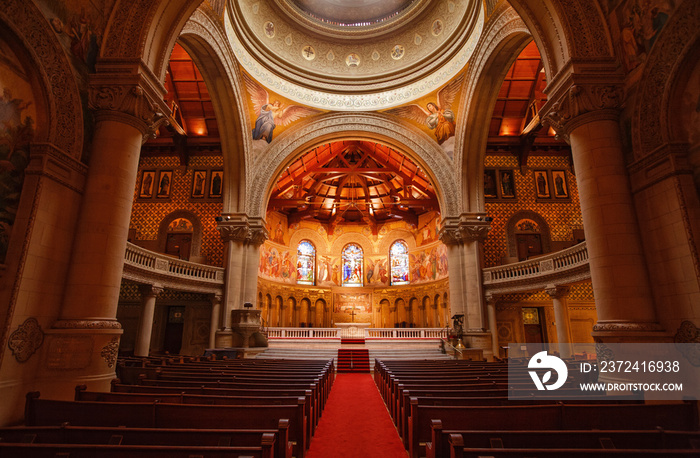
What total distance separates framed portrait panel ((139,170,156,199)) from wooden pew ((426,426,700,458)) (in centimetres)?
2203

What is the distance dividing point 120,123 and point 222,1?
379 inches

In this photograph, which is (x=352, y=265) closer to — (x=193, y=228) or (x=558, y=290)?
(x=193, y=228)

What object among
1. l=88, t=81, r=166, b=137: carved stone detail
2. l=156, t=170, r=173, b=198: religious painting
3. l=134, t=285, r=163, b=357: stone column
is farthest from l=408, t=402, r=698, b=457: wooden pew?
l=156, t=170, r=173, b=198: religious painting

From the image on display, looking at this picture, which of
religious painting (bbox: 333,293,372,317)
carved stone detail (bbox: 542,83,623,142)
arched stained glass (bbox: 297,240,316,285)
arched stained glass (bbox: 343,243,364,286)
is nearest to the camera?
carved stone detail (bbox: 542,83,623,142)

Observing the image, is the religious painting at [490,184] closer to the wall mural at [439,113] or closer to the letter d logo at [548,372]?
the wall mural at [439,113]

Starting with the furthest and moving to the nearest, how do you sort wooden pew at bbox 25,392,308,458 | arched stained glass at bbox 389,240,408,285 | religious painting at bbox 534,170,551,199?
1. arched stained glass at bbox 389,240,408,285
2. religious painting at bbox 534,170,551,199
3. wooden pew at bbox 25,392,308,458

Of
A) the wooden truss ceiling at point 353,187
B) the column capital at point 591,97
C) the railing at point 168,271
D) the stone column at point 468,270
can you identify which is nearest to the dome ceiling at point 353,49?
the wooden truss ceiling at point 353,187

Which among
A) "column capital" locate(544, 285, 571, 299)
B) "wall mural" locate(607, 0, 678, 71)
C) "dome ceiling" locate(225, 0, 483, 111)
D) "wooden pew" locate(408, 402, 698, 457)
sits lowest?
"wooden pew" locate(408, 402, 698, 457)

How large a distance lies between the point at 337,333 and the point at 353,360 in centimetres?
421

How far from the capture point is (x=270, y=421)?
13.7 ft

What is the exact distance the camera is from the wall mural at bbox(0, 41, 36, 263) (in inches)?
236

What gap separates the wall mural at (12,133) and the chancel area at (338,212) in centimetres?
3

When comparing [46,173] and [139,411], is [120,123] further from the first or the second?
[139,411]

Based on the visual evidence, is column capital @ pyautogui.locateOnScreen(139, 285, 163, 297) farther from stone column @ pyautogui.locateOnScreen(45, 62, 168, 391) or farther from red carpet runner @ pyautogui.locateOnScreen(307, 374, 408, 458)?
red carpet runner @ pyautogui.locateOnScreen(307, 374, 408, 458)
